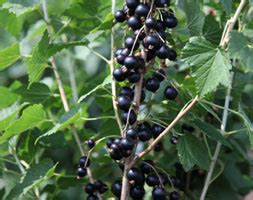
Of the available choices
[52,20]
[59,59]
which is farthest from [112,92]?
[59,59]

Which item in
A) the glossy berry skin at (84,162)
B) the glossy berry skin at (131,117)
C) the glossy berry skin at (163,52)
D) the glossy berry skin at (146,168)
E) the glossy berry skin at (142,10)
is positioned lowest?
the glossy berry skin at (146,168)

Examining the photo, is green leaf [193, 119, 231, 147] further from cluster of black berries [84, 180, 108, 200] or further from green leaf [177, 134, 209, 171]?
cluster of black berries [84, 180, 108, 200]

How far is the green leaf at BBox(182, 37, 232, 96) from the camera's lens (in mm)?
1221

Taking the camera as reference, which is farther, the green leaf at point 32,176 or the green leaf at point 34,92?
the green leaf at point 34,92

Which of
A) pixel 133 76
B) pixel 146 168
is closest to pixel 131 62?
pixel 133 76

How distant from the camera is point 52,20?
1.83 m

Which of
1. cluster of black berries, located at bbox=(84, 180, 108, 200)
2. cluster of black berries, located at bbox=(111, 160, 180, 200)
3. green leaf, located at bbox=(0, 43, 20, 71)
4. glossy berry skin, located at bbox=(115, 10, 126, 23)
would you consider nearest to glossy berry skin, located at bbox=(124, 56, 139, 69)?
glossy berry skin, located at bbox=(115, 10, 126, 23)

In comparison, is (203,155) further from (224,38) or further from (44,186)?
(44,186)

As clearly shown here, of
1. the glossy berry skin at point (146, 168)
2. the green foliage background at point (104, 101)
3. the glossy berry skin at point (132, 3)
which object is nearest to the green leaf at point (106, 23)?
the green foliage background at point (104, 101)

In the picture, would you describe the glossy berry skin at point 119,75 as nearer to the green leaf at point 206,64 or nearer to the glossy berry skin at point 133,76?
the glossy berry skin at point 133,76

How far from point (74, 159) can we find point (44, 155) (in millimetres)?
492

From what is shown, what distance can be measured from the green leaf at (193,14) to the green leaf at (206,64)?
0.24 meters

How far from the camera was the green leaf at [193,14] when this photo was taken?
4.89ft

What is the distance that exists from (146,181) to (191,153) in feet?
0.45
